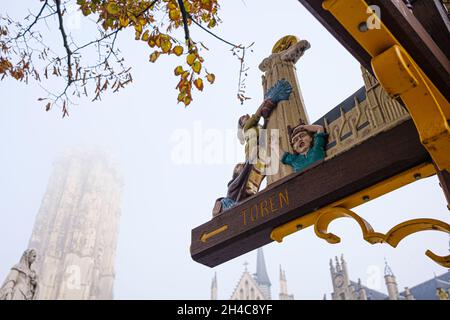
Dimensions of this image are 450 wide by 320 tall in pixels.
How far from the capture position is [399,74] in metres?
1.11

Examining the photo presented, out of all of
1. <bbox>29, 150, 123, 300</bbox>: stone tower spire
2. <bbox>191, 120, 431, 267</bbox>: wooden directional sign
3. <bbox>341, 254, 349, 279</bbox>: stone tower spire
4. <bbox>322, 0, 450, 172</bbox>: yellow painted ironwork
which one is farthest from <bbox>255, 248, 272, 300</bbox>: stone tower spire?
<bbox>322, 0, 450, 172</bbox>: yellow painted ironwork

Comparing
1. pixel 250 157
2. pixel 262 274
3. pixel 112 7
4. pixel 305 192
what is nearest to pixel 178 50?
pixel 112 7

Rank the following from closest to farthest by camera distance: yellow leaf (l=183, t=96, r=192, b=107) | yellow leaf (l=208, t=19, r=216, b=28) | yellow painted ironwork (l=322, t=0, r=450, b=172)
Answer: yellow painted ironwork (l=322, t=0, r=450, b=172)
yellow leaf (l=183, t=96, r=192, b=107)
yellow leaf (l=208, t=19, r=216, b=28)

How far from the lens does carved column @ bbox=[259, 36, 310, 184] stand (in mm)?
2548

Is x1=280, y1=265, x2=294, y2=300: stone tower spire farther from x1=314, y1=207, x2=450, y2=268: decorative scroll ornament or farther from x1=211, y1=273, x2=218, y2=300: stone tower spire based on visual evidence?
x1=314, y1=207, x2=450, y2=268: decorative scroll ornament

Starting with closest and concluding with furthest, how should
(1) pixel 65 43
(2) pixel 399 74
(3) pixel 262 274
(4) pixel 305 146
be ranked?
(2) pixel 399 74
(4) pixel 305 146
(1) pixel 65 43
(3) pixel 262 274

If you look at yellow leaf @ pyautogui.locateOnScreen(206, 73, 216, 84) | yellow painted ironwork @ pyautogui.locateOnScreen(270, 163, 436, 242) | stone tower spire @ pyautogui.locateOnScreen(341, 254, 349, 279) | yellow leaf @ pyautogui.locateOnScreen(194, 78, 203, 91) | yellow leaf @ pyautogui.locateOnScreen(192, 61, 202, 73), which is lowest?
yellow painted ironwork @ pyautogui.locateOnScreen(270, 163, 436, 242)

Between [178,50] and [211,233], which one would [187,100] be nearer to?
[178,50]

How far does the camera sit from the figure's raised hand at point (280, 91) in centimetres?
273

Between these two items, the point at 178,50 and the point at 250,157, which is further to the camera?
the point at 178,50

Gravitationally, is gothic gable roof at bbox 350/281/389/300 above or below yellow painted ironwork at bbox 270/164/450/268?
above

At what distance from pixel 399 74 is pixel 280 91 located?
65.6 inches

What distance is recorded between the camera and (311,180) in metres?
2.08

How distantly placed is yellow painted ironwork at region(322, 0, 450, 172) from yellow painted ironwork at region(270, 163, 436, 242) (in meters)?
0.43
